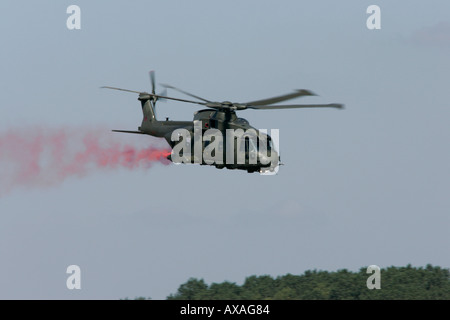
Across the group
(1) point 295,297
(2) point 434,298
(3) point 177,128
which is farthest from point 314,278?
(3) point 177,128

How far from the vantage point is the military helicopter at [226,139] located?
54250mm

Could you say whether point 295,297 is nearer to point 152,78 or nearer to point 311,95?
point 152,78

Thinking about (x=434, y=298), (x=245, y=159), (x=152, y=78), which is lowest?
(x=434, y=298)

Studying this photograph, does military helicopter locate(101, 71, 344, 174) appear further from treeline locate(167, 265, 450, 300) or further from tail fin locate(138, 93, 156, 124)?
treeline locate(167, 265, 450, 300)

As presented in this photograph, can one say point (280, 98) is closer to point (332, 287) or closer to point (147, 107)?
point (147, 107)

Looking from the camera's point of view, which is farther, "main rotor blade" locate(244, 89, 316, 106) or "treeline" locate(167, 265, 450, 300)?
"treeline" locate(167, 265, 450, 300)

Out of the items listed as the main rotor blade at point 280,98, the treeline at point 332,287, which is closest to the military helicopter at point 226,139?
the main rotor blade at point 280,98

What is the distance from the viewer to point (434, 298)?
12275 cm

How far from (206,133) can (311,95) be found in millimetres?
6849

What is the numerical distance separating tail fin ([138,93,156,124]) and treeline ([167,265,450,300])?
177 ft

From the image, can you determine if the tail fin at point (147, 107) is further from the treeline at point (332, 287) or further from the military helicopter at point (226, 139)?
the treeline at point (332, 287)

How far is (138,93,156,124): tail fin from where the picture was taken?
2463 inches

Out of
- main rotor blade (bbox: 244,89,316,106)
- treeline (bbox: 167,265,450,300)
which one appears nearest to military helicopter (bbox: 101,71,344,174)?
main rotor blade (bbox: 244,89,316,106)
